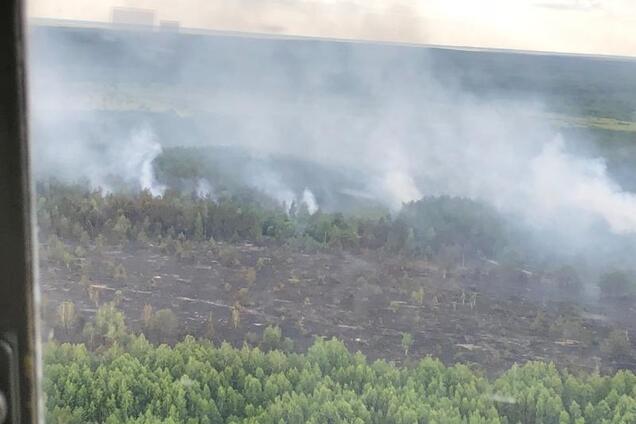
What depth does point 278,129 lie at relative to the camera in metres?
1.43

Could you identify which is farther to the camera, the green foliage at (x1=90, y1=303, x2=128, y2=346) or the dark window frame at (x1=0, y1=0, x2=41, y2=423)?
the green foliage at (x1=90, y1=303, x2=128, y2=346)

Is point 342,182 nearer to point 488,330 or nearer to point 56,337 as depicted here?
point 488,330

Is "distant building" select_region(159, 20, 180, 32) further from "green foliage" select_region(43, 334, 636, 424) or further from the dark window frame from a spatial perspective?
"green foliage" select_region(43, 334, 636, 424)

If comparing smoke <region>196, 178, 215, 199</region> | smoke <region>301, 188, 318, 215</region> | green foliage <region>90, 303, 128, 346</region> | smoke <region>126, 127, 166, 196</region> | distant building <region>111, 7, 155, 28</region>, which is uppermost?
distant building <region>111, 7, 155, 28</region>

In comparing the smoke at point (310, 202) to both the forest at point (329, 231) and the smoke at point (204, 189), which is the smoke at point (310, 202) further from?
the smoke at point (204, 189)

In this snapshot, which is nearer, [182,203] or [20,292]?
[20,292]

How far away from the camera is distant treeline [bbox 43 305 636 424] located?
4.68 ft

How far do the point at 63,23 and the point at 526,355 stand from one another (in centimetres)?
100

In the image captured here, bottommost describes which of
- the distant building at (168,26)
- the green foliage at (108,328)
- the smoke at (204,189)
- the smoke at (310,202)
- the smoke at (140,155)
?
the green foliage at (108,328)

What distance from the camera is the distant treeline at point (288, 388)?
143 centimetres

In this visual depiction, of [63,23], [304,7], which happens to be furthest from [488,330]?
[63,23]

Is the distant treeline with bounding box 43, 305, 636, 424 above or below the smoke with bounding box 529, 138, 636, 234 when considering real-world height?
below

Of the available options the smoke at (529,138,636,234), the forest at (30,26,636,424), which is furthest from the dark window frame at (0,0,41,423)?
the smoke at (529,138,636,234)

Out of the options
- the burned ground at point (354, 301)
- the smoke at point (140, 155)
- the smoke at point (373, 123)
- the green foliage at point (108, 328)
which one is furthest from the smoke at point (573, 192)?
the green foliage at point (108, 328)
